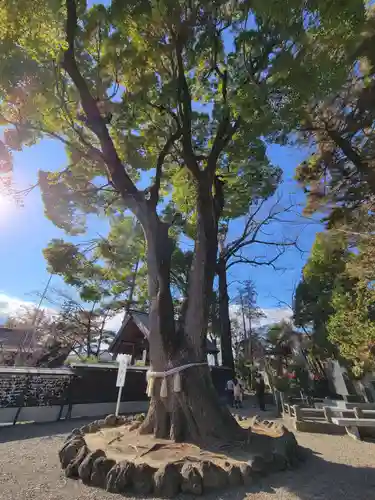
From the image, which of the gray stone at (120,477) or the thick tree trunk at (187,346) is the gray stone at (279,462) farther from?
the gray stone at (120,477)

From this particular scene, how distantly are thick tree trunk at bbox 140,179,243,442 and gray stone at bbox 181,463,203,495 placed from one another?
102cm

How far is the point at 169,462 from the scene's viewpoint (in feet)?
10.3

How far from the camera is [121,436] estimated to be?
435 cm

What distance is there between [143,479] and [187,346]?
6.15 feet

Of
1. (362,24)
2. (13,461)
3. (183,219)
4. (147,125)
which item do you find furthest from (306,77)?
(13,461)

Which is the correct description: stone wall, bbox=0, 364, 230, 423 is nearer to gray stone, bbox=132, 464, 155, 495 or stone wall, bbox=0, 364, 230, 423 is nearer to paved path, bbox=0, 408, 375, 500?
paved path, bbox=0, 408, 375, 500

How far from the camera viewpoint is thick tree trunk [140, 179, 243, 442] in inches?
160

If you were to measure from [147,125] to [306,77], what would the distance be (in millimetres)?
3758

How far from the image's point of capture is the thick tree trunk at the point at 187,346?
407 cm

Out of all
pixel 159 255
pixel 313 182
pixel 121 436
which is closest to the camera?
pixel 121 436

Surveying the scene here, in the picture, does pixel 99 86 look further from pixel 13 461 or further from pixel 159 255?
pixel 13 461

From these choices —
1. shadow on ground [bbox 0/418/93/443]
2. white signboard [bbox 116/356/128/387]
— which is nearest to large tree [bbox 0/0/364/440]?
white signboard [bbox 116/356/128/387]

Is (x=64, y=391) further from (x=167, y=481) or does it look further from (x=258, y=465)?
(x=258, y=465)

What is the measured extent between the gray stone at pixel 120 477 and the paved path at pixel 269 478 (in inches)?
3.0
